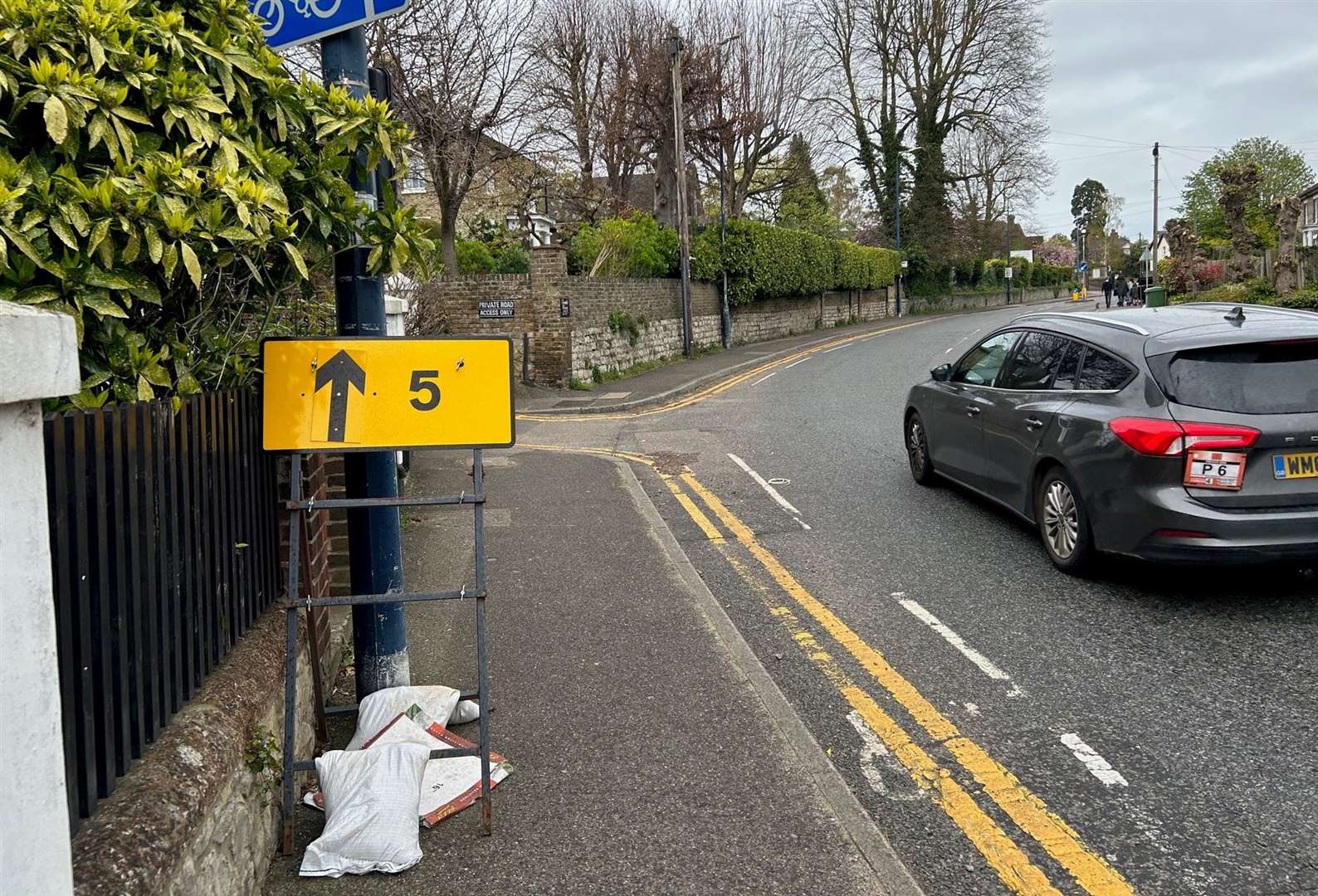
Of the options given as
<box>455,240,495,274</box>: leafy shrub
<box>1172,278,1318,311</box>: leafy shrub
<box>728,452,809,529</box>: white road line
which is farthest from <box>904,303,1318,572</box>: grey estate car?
<box>1172,278,1318,311</box>: leafy shrub

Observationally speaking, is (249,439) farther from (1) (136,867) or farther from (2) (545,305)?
(2) (545,305)

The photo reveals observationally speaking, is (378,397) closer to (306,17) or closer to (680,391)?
(306,17)

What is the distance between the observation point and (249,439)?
396 centimetres

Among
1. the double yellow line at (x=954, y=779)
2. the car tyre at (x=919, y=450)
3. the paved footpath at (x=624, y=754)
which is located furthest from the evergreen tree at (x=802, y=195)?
the double yellow line at (x=954, y=779)

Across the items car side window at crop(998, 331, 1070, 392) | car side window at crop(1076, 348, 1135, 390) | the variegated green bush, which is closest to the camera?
the variegated green bush

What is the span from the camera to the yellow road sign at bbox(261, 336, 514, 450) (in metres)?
3.69

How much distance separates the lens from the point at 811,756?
13.3 ft

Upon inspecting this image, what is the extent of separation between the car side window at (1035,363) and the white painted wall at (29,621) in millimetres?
6168

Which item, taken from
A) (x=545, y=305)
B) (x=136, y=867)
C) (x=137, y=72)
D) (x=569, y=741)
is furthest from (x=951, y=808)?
(x=545, y=305)

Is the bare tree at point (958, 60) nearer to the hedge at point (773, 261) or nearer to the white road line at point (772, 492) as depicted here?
the hedge at point (773, 261)

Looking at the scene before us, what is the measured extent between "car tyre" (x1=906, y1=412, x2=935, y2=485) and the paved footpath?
302 centimetres

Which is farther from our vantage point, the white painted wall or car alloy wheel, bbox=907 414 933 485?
car alloy wheel, bbox=907 414 933 485

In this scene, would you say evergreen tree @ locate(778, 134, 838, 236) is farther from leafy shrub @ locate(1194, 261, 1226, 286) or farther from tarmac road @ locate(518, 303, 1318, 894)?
tarmac road @ locate(518, 303, 1318, 894)

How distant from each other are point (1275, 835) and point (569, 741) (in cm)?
255
